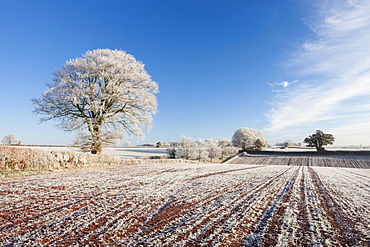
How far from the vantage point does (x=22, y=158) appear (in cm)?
767

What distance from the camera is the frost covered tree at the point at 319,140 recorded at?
154 feet

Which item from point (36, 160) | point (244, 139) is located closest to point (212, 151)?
point (244, 139)

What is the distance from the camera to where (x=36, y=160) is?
8.05m

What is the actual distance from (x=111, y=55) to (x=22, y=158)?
1191cm

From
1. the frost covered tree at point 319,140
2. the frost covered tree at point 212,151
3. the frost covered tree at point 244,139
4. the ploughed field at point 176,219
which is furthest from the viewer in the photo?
the frost covered tree at point 244,139

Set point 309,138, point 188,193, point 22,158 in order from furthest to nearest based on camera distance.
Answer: point 309,138 → point 22,158 → point 188,193

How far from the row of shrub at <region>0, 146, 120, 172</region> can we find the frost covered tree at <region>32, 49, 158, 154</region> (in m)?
5.53

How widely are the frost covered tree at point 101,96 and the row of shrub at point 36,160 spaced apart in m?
5.53

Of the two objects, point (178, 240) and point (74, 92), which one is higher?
point (74, 92)

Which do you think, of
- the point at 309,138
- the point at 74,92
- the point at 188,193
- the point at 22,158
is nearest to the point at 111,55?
the point at 74,92

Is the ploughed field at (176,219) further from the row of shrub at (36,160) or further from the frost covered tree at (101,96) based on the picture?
the frost covered tree at (101,96)

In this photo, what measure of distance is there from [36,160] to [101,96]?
830 cm

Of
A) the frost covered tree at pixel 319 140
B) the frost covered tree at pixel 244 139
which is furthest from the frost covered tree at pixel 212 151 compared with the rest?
the frost covered tree at pixel 319 140

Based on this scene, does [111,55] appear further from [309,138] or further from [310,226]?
[309,138]
